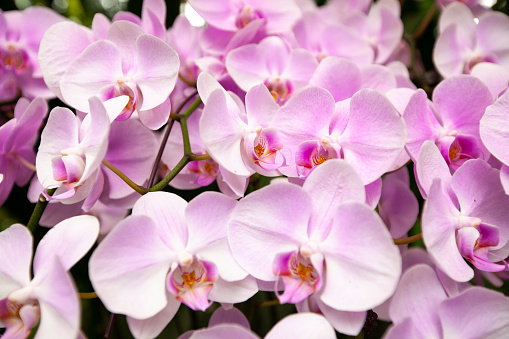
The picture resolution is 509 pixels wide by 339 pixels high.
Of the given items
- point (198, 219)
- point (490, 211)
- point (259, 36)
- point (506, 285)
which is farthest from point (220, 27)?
point (506, 285)

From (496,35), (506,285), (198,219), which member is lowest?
(506,285)

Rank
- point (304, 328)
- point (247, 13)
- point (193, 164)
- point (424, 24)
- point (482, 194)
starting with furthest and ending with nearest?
point (424, 24) → point (247, 13) → point (193, 164) → point (482, 194) → point (304, 328)

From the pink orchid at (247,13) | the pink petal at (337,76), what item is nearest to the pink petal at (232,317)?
the pink petal at (337,76)

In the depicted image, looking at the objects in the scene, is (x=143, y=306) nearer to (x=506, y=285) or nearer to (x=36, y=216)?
(x=36, y=216)

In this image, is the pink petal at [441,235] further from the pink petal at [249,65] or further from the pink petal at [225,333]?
the pink petal at [249,65]

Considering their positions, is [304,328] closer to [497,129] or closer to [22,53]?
[497,129]

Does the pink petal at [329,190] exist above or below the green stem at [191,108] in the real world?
above

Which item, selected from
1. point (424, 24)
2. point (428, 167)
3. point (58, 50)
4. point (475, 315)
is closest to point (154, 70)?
point (58, 50)
